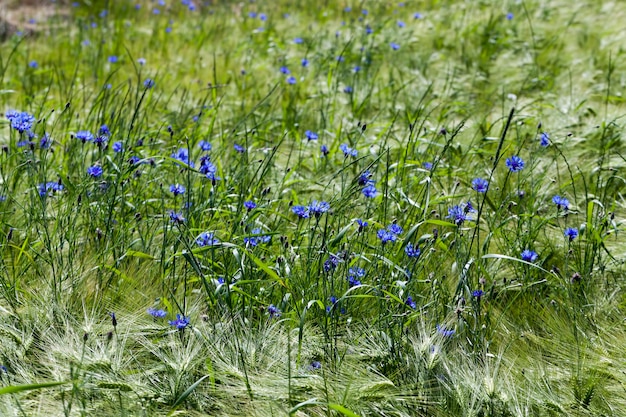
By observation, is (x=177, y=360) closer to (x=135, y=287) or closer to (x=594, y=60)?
(x=135, y=287)

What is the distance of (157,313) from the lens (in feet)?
7.01

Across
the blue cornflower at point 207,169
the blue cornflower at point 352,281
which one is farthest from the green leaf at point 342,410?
the blue cornflower at point 207,169

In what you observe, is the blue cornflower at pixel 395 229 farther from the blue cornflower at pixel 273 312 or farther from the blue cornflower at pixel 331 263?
the blue cornflower at pixel 273 312

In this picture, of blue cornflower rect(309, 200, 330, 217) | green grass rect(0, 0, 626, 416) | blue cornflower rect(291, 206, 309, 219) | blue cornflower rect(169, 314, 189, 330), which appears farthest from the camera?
blue cornflower rect(291, 206, 309, 219)

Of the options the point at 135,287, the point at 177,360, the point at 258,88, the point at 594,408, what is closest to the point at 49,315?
the point at 135,287

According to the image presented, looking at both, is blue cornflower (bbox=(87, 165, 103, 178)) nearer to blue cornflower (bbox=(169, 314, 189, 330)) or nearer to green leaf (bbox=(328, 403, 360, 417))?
blue cornflower (bbox=(169, 314, 189, 330))

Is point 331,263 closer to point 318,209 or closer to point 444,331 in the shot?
point 318,209

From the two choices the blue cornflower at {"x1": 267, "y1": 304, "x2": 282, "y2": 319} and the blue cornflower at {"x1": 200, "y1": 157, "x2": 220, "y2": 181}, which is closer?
the blue cornflower at {"x1": 267, "y1": 304, "x2": 282, "y2": 319}

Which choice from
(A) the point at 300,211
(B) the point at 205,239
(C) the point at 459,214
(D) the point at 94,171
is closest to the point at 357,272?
(A) the point at 300,211

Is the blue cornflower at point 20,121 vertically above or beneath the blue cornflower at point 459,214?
above

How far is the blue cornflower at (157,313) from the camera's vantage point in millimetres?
2137

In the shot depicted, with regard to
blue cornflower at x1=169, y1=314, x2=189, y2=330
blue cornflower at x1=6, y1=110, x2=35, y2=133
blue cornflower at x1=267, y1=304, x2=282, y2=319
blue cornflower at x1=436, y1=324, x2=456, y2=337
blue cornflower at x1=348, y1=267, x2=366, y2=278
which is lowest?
blue cornflower at x1=267, y1=304, x2=282, y2=319

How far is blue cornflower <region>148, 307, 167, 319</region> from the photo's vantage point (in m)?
2.14

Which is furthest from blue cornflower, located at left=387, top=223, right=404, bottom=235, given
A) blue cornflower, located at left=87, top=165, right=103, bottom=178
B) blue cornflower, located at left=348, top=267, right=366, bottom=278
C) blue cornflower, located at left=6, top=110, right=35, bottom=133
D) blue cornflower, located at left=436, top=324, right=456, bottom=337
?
blue cornflower, located at left=6, top=110, right=35, bottom=133
